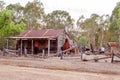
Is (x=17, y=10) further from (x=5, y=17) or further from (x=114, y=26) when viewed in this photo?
(x=5, y=17)

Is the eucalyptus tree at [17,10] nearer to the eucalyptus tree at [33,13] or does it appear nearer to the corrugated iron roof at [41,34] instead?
the eucalyptus tree at [33,13]

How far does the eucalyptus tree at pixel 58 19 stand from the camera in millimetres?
67912

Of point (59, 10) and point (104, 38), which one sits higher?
point (59, 10)

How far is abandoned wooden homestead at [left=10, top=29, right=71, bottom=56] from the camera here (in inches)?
1396

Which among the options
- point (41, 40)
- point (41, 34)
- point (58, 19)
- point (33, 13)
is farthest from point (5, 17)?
point (58, 19)

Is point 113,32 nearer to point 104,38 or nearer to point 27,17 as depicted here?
point 104,38

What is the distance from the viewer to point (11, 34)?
37.5 meters

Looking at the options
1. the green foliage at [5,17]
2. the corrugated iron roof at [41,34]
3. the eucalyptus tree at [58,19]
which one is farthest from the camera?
the eucalyptus tree at [58,19]

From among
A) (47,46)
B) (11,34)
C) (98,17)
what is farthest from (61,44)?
(98,17)

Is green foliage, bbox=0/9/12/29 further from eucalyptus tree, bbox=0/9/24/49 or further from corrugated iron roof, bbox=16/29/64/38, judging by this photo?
corrugated iron roof, bbox=16/29/64/38

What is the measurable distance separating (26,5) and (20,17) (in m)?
3.54

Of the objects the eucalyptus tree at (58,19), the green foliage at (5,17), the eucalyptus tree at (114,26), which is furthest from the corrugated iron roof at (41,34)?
the eucalyptus tree at (58,19)

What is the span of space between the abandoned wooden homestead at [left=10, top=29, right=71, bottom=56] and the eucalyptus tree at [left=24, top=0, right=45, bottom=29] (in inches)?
929

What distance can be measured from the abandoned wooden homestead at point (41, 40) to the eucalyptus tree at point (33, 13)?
2360 cm
